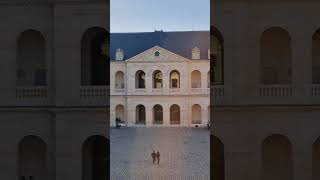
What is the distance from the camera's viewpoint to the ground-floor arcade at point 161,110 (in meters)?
7.03

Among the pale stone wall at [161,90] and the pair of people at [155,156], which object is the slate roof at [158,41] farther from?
the pair of people at [155,156]

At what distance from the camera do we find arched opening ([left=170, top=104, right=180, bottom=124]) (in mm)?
7215

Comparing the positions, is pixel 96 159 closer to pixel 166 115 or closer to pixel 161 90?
pixel 166 115

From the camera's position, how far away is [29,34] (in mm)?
8852

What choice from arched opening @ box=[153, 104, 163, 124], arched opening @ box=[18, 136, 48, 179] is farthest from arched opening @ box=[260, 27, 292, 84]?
arched opening @ box=[18, 136, 48, 179]

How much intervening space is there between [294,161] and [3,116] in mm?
4406

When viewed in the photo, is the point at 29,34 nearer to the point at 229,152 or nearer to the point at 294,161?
the point at 229,152

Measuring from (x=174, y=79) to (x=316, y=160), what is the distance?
293 centimetres

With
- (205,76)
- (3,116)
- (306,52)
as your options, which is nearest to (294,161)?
(306,52)

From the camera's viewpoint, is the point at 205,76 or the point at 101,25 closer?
the point at 205,76

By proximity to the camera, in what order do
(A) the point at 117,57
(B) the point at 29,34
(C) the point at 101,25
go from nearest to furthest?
Answer: (A) the point at 117,57
(C) the point at 101,25
(B) the point at 29,34

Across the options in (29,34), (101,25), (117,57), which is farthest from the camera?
(29,34)

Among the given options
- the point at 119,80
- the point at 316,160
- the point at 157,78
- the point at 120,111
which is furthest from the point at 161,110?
the point at 316,160

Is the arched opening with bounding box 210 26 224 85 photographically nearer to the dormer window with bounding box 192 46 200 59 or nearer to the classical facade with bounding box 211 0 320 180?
the classical facade with bounding box 211 0 320 180
